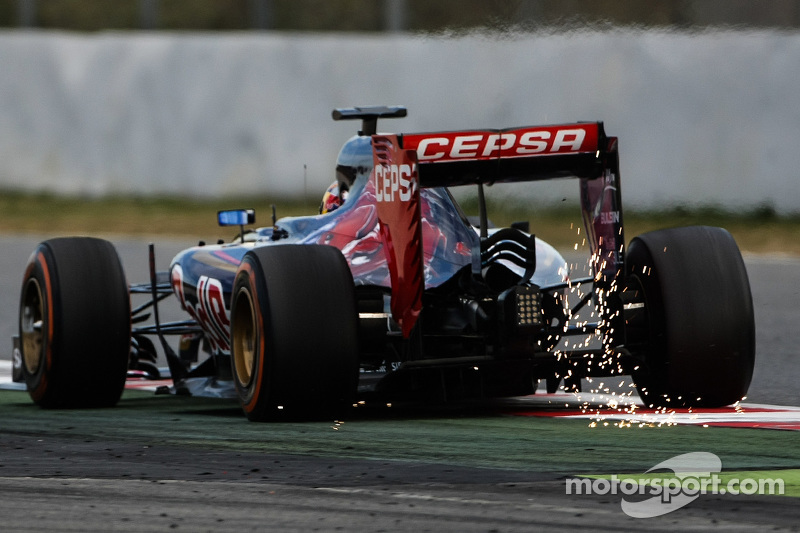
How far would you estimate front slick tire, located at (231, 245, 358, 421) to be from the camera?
21.7 ft

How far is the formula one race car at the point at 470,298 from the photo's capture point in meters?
6.70

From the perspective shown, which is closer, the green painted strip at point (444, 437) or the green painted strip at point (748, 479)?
the green painted strip at point (748, 479)

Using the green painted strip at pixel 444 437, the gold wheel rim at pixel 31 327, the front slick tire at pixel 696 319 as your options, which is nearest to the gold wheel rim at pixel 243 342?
the green painted strip at pixel 444 437

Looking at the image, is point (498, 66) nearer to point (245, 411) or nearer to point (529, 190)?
point (529, 190)

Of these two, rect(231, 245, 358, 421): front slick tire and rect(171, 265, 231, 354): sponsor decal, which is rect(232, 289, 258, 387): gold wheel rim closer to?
rect(231, 245, 358, 421): front slick tire

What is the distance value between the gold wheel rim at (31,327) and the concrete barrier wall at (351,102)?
752 cm

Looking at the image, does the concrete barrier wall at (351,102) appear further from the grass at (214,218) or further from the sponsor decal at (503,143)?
the sponsor decal at (503,143)

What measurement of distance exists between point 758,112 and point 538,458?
32.4 ft

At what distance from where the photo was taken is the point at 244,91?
62.1 ft

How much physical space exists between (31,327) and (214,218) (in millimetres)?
10617

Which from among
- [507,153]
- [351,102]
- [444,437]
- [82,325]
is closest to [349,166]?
[507,153]

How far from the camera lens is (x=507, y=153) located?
23.1ft

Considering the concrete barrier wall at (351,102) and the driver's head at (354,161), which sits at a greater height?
the concrete barrier wall at (351,102)

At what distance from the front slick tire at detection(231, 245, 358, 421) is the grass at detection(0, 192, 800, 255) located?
333 inches
